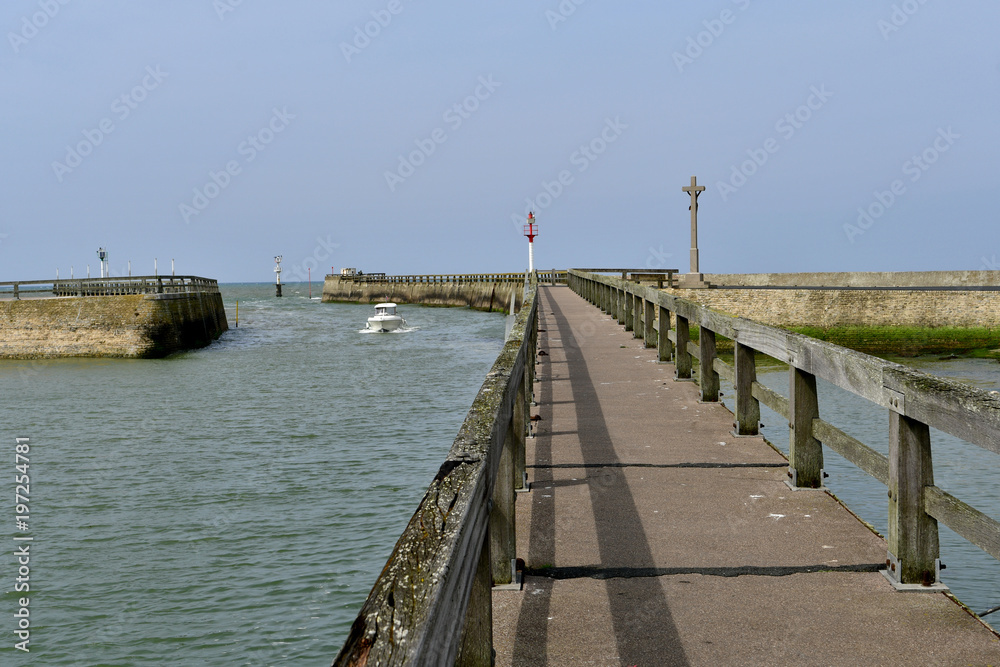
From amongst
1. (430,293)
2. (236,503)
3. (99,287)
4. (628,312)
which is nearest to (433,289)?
(430,293)

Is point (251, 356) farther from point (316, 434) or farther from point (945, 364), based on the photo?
point (945, 364)

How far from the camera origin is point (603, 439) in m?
6.77

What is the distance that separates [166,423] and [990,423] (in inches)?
773

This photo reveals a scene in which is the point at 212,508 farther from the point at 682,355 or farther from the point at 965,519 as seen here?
the point at 965,519

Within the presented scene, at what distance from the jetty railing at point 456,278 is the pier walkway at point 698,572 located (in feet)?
185

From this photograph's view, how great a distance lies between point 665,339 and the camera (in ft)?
37.0

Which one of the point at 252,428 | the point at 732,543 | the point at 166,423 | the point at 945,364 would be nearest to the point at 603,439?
the point at 732,543

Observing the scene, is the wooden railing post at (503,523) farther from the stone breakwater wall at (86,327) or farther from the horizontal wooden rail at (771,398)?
the stone breakwater wall at (86,327)

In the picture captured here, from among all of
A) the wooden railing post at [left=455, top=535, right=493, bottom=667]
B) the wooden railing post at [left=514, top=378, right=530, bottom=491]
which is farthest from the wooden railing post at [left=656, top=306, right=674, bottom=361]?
the wooden railing post at [left=455, top=535, right=493, bottom=667]

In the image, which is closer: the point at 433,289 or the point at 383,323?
the point at 383,323

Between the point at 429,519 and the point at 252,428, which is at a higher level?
the point at 429,519

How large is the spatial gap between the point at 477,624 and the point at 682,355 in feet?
24.3

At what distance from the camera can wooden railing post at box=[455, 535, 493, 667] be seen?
2.60m

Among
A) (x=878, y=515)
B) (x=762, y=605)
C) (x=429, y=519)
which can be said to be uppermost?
(x=429, y=519)
